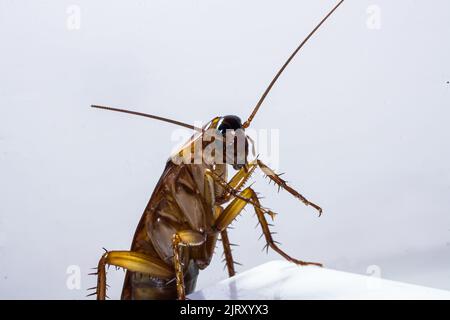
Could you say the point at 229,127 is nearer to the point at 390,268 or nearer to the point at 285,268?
the point at 285,268

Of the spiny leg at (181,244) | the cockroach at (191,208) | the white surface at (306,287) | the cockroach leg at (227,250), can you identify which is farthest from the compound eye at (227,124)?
the white surface at (306,287)

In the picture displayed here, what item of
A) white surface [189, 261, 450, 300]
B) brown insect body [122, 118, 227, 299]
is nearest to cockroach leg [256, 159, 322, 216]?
brown insect body [122, 118, 227, 299]

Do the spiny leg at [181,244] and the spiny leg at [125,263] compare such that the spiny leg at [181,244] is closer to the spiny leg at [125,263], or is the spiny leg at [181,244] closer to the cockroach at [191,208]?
the cockroach at [191,208]

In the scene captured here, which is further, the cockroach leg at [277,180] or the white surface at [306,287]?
the cockroach leg at [277,180]

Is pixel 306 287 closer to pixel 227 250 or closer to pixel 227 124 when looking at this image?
pixel 227 250

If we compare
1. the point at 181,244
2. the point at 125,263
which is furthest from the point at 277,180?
the point at 125,263
